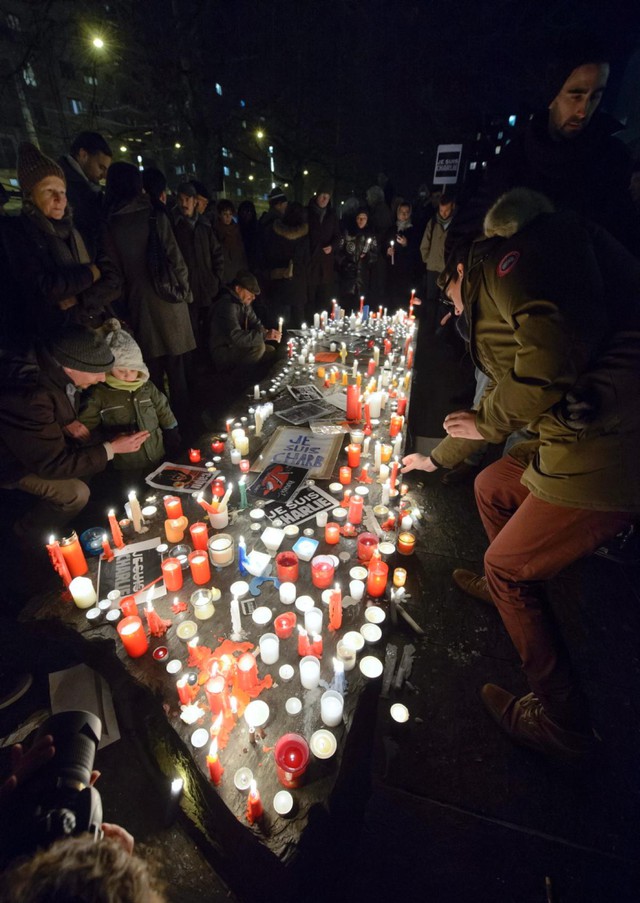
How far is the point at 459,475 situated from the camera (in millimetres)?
4176

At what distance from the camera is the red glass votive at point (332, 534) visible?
231 centimetres

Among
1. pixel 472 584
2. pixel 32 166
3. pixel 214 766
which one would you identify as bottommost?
pixel 472 584

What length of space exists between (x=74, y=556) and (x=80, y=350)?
1351mm

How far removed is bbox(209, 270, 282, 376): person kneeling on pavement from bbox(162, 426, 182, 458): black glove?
1.60m

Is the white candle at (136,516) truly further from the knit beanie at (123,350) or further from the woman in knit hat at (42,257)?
the woman in knit hat at (42,257)

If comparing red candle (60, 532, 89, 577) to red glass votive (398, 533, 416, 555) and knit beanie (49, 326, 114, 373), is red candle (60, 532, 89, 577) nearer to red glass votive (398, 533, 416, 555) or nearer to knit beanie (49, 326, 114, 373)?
knit beanie (49, 326, 114, 373)

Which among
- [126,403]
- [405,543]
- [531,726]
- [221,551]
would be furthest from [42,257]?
[531,726]

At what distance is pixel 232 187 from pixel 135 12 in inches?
1282

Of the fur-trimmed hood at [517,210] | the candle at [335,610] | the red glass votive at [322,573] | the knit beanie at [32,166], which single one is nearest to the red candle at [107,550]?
the red glass votive at [322,573]

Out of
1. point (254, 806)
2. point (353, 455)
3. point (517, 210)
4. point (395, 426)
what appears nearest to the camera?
point (254, 806)

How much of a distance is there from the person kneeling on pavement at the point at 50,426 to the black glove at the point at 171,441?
0.74 metres

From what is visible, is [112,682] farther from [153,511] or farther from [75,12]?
[75,12]

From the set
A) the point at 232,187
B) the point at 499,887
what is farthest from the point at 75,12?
the point at 232,187

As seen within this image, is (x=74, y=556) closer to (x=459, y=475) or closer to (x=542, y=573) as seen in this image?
(x=542, y=573)
